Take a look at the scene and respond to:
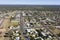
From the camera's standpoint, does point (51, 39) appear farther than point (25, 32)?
No

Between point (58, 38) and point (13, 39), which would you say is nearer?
point (13, 39)

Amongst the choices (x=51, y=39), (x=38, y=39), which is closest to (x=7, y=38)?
(x=38, y=39)

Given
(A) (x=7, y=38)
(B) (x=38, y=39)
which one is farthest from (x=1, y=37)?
(B) (x=38, y=39)

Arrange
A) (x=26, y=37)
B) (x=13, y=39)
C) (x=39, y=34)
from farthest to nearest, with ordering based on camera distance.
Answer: (x=39, y=34) < (x=26, y=37) < (x=13, y=39)

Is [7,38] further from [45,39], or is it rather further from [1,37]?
[45,39]

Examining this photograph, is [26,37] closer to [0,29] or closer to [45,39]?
[45,39]

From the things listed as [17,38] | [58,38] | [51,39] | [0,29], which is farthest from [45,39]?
[0,29]

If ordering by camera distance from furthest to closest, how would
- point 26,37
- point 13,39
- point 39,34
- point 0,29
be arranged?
point 0,29 < point 39,34 < point 26,37 < point 13,39

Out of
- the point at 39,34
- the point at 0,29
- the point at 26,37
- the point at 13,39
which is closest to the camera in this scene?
the point at 13,39
